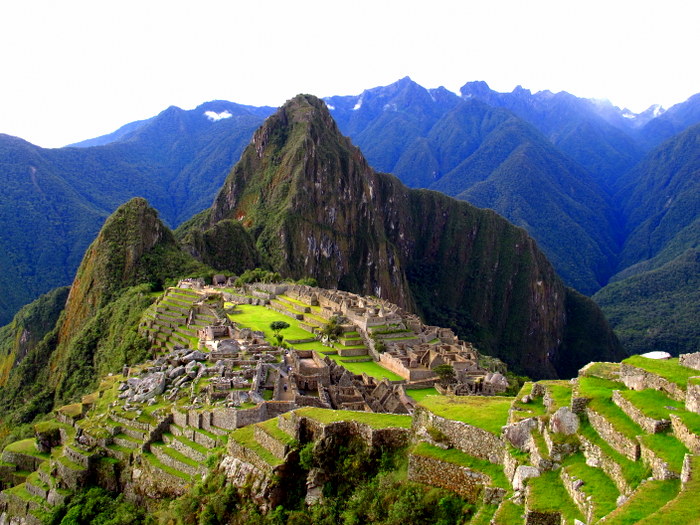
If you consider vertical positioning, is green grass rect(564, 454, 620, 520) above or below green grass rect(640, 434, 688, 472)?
below

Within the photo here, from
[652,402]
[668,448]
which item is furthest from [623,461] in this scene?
[652,402]

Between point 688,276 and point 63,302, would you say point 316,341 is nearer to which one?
point 63,302

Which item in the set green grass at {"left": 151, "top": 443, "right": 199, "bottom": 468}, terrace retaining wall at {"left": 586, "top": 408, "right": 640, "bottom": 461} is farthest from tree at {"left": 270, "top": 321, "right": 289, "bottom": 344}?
terrace retaining wall at {"left": 586, "top": 408, "right": 640, "bottom": 461}

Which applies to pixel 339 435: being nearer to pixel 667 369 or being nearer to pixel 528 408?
pixel 528 408

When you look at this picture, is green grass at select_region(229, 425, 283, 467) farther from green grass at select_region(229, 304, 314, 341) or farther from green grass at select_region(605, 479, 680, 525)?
green grass at select_region(229, 304, 314, 341)

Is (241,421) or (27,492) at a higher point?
(241,421)

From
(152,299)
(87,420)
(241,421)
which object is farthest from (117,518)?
→ (152,299)
